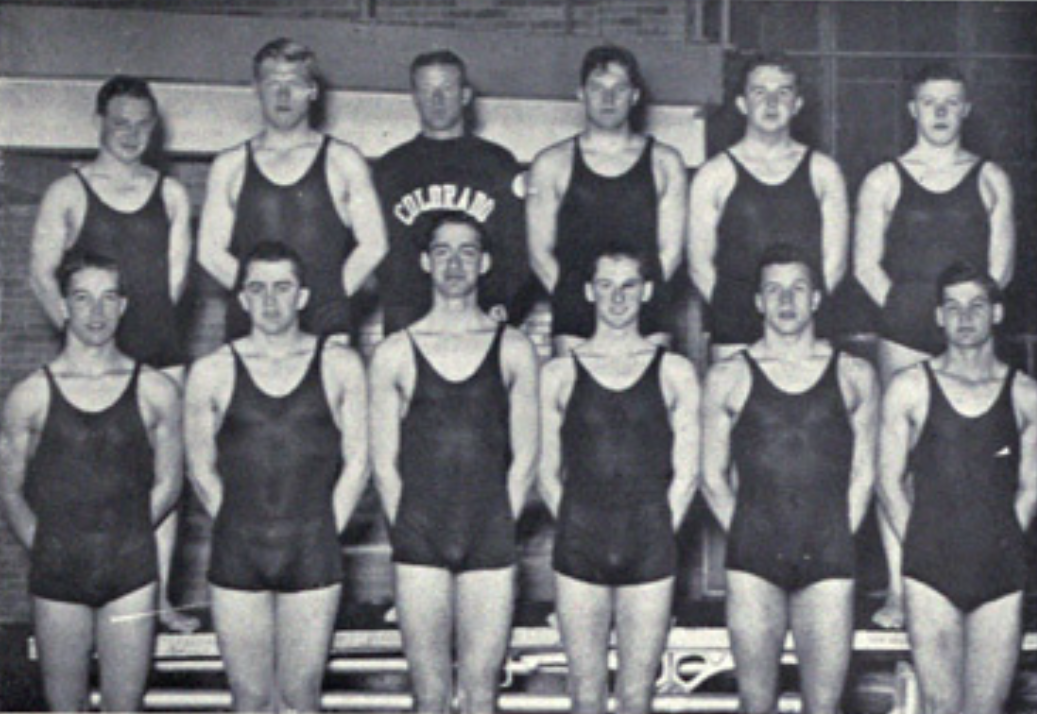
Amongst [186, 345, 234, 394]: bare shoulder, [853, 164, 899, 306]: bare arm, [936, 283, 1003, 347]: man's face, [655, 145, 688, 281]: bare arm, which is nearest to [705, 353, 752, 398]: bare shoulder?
[655, 145, 688, 281]: bare arm

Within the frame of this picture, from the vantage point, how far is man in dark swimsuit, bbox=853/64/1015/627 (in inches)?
178

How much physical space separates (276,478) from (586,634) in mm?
1177

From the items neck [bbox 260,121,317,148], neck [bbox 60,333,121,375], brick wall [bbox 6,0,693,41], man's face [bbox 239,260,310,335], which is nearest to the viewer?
man's face [bbox 239,260,310,335]

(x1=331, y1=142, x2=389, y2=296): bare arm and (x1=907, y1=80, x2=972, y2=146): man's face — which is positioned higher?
(x1=907, y1=80, x2=972, y2=146): man's face

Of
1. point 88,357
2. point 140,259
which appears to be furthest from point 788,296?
point 88,357

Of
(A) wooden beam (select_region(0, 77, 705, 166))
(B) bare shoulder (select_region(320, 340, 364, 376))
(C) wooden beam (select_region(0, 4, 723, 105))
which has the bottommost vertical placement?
(B) bare shoulder (select_region(320, 340, 364, 376))

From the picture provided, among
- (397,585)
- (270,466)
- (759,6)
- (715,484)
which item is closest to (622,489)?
(715,484)

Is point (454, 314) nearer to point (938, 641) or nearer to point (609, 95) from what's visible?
point (609, 95)

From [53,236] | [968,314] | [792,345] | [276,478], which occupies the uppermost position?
[53,236]

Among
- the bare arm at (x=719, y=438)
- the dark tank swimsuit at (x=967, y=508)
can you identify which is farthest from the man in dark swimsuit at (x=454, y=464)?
the dark tank swimsuit at (x=967, y=508)

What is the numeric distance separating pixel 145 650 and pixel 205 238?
151 centimetres

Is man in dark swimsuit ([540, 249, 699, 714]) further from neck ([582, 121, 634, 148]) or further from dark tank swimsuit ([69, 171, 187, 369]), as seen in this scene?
dark tank swimsuit ([69, 171, 187, 369])

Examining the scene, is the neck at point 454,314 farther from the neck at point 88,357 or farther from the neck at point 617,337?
the neck at point 88,357

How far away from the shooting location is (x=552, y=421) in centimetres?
432
